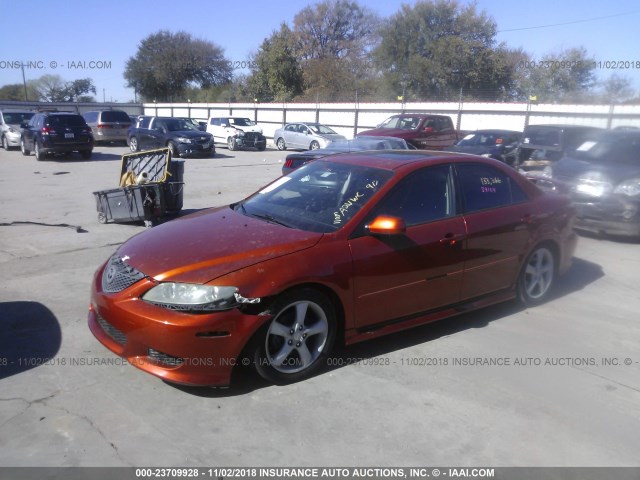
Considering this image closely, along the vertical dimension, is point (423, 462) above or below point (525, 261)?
below

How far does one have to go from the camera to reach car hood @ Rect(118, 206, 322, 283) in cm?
365

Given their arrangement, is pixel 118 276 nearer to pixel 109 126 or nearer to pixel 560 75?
pixel 109 126

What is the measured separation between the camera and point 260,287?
11.8ft

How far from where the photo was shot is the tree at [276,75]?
47.4 meters

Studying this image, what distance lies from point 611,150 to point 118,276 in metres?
9.08

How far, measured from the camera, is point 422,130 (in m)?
20.0

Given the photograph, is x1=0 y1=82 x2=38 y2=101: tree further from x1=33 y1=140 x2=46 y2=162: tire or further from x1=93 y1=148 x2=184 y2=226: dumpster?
x1=93 y1=148 x2=184 y2=226: dumpster

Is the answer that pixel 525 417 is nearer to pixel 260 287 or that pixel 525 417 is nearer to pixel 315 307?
pixel 315 307

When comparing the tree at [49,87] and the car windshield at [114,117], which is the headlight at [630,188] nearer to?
the car windshield at [114,117]

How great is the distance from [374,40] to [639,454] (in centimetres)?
5855

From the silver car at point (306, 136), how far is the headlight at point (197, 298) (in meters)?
20.9

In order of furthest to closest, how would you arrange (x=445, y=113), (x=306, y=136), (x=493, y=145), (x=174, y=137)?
1. (x=445, y=113)
2. (x=306, y=136)
3. (x=174, y=137)
4. (x=493, y=145)

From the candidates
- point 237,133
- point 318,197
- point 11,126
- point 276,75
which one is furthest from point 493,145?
point 276,75

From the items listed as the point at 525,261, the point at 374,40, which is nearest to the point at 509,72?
the point at 374,40
